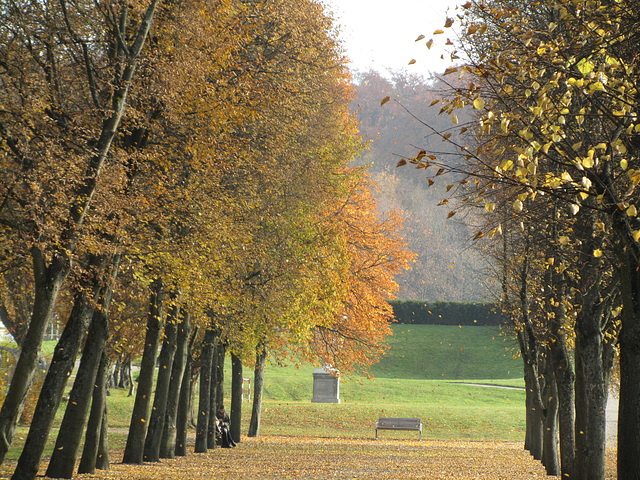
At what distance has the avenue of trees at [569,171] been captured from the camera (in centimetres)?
530

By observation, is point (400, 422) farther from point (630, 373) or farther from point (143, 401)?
point (630, 373)

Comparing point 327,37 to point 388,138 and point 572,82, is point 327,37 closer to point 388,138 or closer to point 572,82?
point 572,82

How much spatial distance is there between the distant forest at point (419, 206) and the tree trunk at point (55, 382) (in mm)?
46224

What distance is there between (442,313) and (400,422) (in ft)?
112

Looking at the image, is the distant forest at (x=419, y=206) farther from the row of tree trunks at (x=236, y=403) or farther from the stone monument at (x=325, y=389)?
the row of tree trunks at (x=236, y=403)

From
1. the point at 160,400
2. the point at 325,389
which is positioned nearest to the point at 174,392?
the point at 160,400

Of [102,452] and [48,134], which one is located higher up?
[48,134]

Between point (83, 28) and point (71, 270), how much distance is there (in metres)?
4.40

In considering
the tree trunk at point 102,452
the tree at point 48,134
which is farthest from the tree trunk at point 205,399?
the tree at point 48,134

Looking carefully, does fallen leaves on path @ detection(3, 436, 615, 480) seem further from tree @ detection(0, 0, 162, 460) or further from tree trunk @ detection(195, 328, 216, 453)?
tree @ detection(0, 0, 162, 460)

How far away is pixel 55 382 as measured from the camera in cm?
999

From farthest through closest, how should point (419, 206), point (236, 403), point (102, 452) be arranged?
point (419, 206) → point (236, 403) → point (102, 452)

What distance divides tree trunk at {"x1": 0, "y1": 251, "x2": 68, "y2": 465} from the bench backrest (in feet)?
60.3

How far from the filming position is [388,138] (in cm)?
9312
